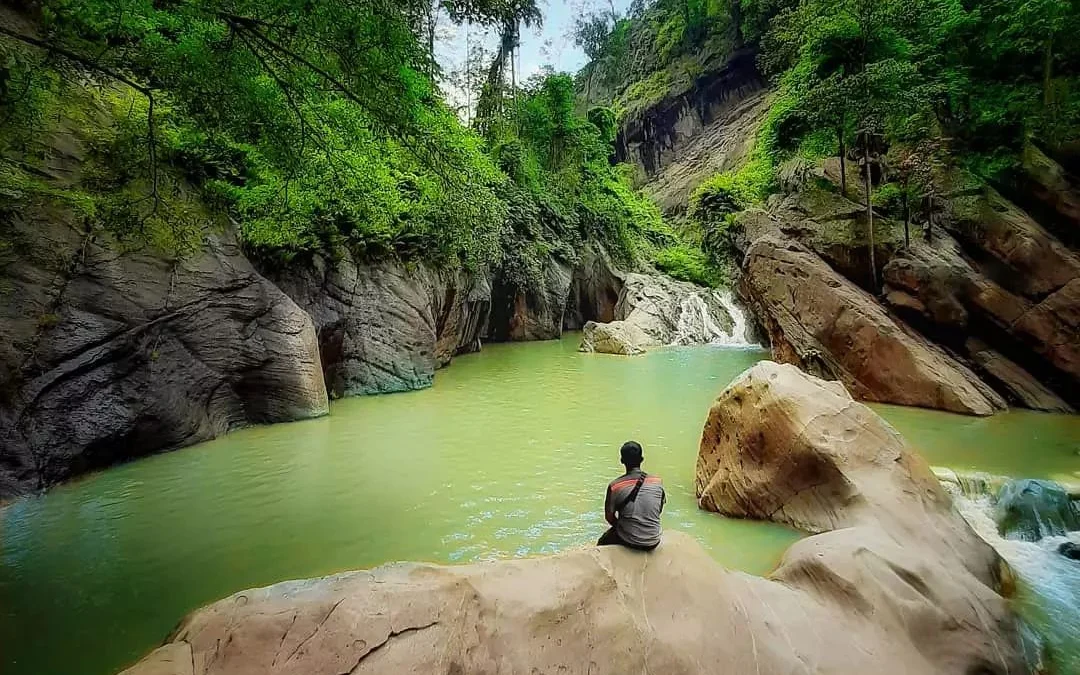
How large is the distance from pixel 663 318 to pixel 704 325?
2.37m

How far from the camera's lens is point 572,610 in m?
3.68

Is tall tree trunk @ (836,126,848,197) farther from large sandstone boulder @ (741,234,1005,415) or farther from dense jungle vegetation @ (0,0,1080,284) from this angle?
large sandstone boulder @ (741,234,1005,415)

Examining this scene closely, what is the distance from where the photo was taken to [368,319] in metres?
14.6

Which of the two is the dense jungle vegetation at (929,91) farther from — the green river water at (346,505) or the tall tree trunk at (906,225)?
the green river water at (346,505)

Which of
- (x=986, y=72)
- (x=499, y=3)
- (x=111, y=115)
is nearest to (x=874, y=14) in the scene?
(x=986, y=72)

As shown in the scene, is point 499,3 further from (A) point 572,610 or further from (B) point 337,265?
(B) point 337,265

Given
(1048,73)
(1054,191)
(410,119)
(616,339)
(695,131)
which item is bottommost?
(616,339)

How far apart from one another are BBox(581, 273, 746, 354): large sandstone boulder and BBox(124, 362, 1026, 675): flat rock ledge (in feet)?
56.7

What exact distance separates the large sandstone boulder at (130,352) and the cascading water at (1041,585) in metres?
11.3

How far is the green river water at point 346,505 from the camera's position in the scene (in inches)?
192

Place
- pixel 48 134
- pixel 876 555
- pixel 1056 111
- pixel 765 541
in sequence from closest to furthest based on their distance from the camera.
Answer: pixel 876 555, pixel 765 541, pixel 48 134, pixel 1056 111

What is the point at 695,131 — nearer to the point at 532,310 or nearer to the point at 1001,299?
the point at 532,310

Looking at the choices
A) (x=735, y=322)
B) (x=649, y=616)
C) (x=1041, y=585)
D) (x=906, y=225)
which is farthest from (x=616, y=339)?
(x=649, y=616)

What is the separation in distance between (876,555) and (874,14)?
51.0 feet
